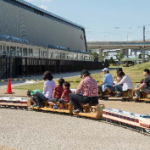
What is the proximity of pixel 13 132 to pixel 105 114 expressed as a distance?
2.64 m

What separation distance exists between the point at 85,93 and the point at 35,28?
45517 millimetres

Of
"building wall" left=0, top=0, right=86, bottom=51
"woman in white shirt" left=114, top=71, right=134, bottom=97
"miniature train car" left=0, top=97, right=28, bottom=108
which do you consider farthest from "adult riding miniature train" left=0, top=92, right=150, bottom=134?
"building wall" left=0, top=0, right=86, bottom=51

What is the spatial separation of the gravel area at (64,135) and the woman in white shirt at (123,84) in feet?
16.0

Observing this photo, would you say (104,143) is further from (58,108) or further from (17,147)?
(58,108)

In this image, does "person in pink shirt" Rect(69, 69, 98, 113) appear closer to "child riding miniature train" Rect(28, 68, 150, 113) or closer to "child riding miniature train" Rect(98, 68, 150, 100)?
"child riding miniature train" Rect(28, 68, 150, 113)

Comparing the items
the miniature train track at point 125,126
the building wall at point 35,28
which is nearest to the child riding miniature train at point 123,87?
the miniature train track at point 125,126

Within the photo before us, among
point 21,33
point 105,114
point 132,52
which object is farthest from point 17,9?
point 132,52

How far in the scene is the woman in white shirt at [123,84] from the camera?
13.8 meters

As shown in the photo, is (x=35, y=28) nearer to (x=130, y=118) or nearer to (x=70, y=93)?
(x=70, y=93)

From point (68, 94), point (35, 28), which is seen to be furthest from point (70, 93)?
point (35, 28)

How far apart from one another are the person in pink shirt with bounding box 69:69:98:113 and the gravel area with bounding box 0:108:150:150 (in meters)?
0.47

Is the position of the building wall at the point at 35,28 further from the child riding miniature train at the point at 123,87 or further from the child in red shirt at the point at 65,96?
the child in red shirt at the point at 65,96

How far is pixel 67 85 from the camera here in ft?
33.6

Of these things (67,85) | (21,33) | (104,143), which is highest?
(21,33)
